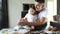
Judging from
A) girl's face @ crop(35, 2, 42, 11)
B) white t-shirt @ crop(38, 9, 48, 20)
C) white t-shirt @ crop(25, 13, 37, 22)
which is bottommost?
white t-shirt @ crop(25, 13, 37, 22)

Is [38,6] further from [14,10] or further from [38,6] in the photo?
[14,10]

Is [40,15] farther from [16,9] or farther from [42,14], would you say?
[16,9]

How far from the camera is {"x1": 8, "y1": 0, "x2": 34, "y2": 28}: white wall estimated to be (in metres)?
0.63

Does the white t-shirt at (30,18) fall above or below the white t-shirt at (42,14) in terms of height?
below

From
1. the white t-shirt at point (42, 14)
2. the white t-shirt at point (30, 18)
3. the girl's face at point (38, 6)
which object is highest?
the girl's face at point (38, 6)

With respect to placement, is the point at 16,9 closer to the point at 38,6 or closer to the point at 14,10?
the point at 14,10

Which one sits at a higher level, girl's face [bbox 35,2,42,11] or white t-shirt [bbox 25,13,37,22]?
girl's face [bbox 35,2,42,11]

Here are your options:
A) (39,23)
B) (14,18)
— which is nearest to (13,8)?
(14,18)

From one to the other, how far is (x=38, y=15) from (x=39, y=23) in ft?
0.17

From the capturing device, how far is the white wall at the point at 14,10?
635mm

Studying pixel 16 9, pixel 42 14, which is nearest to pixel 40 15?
pixel 42 14

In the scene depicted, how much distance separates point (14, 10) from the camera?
2.11ft

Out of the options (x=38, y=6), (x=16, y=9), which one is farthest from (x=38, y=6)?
(x=16, y=9)

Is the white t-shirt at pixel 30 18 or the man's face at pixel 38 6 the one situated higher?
the man's face at pixel 38 6
